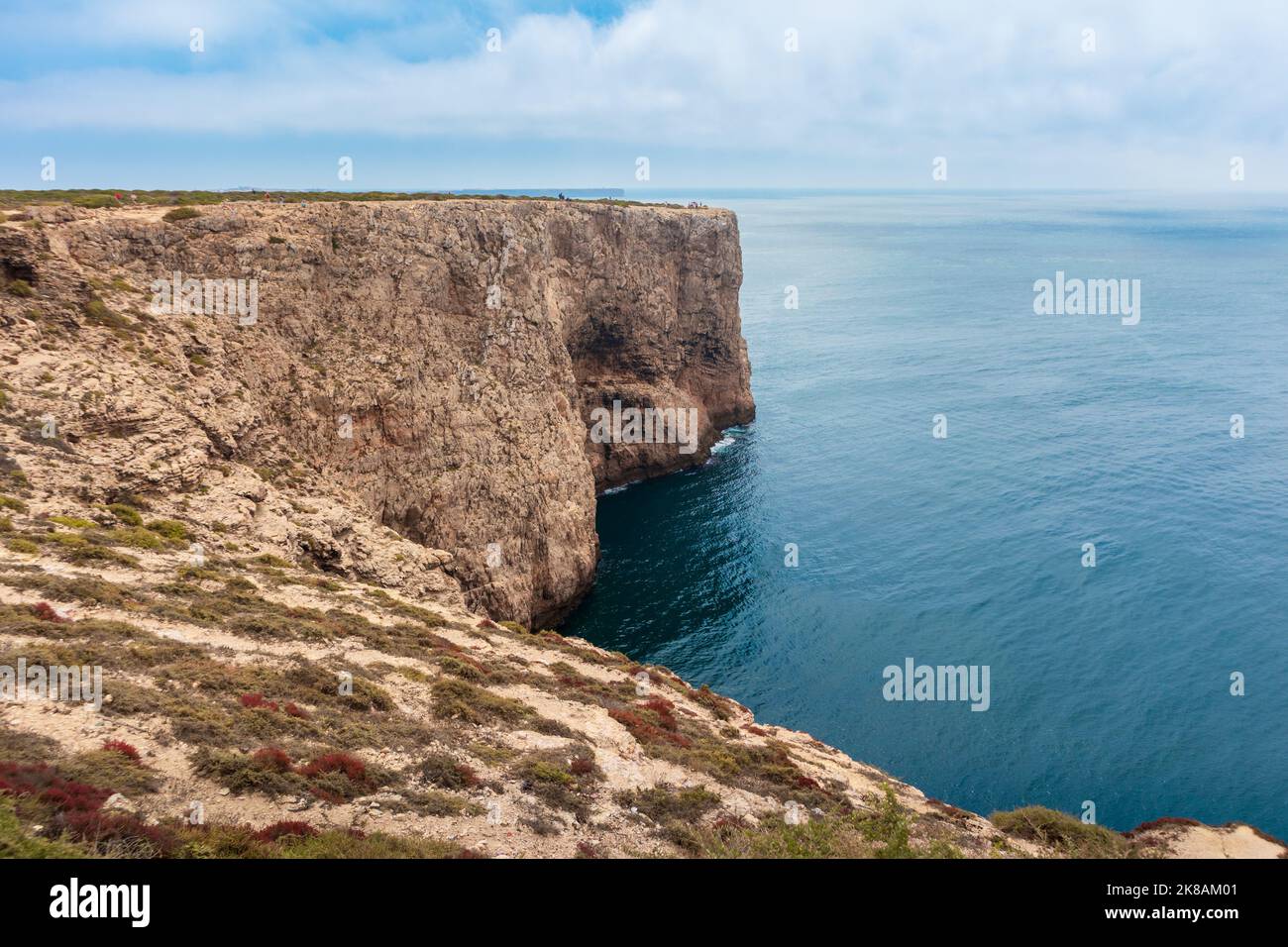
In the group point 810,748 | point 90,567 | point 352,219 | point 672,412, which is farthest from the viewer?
point 672,412

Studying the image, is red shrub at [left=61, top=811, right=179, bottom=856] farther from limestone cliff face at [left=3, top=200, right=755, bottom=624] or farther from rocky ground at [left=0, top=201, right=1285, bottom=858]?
limestone cliff face at [left=3, top=200, right=755, bottom=624]

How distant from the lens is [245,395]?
46.5 m

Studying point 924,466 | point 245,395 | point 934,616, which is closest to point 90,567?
point 245,395

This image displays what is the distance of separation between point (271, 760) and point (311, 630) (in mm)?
10274

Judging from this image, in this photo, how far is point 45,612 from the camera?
2516 cm

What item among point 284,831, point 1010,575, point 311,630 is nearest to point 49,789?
point 284,831

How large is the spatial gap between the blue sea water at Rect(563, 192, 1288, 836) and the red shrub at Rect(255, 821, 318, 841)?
33692mm

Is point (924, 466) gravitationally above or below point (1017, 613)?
above

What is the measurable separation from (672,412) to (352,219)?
150 feet

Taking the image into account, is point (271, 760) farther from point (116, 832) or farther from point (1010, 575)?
point (1010, 575)

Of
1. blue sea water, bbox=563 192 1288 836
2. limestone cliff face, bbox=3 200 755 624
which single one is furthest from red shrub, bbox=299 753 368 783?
blue sea water, bbox=563 192 1288 836

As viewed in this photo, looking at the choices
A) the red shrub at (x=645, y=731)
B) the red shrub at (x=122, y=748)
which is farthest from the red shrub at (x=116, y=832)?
the red shrub at (x=645, y=731)

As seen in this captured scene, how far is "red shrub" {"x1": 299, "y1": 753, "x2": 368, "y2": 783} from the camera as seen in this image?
21219 mm

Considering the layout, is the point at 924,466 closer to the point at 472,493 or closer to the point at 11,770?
the point at 472,493
